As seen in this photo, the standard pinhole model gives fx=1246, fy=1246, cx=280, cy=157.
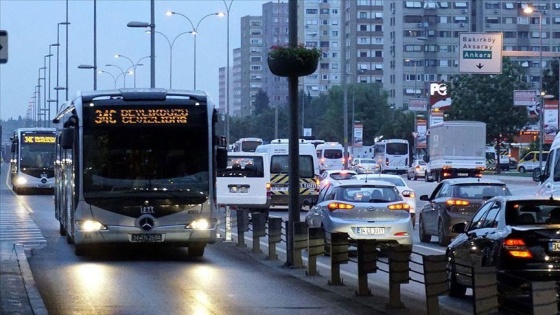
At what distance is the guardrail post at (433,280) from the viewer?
13.8m

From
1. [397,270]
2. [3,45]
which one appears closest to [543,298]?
[397,270]

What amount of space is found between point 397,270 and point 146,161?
25.6ft

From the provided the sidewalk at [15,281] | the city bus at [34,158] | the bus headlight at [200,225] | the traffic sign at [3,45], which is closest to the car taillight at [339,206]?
the bus headlight at [200,225]

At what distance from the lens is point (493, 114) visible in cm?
9638

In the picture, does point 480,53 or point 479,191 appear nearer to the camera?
point 479,191

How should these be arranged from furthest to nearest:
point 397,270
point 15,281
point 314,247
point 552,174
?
point 552,174, point 314,247, point 15,281, point 397,270

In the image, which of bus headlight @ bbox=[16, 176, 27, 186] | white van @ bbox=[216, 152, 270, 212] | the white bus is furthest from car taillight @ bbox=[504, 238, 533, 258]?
the white bus

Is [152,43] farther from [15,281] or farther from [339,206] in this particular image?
[15,281]

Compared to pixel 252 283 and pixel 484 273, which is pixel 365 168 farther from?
pixel 484 273

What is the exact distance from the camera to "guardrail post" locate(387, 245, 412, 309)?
15.4 metres

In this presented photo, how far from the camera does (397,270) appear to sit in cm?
1542

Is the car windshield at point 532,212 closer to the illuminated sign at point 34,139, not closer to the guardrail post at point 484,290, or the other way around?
the guardrail post at point 484,290

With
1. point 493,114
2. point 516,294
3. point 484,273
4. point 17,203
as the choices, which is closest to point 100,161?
point 516,294

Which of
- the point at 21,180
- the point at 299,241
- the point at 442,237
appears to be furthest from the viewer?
the point at 21,180
